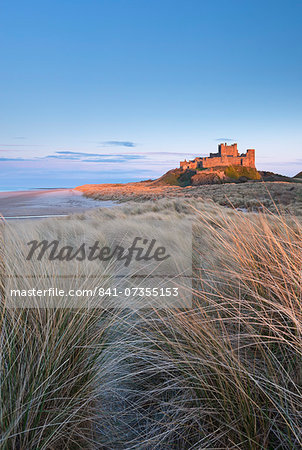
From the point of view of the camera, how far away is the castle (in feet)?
247

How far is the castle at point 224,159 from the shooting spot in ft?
247

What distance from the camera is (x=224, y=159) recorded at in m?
78.9

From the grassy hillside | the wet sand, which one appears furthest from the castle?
the wet sand

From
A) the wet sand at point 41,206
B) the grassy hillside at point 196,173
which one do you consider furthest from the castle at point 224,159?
the wet sand at point 41,206

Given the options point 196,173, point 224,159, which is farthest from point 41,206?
point 224,159

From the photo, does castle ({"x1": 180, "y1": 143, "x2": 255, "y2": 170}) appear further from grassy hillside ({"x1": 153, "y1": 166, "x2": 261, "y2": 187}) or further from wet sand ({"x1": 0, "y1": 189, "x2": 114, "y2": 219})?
wet sand ({"x1": 0, "y1": 189, "x2": 114, "y2": 219})

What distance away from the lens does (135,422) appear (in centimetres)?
136

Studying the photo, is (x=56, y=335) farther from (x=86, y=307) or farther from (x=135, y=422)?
(x=135, y=422)

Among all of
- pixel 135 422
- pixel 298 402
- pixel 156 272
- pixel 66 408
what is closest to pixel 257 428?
pixel 298 402

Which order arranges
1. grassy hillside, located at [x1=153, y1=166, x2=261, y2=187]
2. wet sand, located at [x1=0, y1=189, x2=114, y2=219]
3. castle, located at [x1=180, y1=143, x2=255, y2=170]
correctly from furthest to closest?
castle, located at [x1=180, y1=143, x2=255, y2=170], grassy hillside, located at [x1=153, y1=166, x2=261, y2=187], wet sand, located at [x1=0, y1=189, x2=114, y2=219]

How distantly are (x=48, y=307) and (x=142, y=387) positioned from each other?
644 millimetres

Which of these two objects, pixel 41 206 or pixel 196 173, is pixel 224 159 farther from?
pixel 41 206

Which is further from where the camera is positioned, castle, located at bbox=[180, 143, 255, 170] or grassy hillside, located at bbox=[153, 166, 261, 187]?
castle, located at bbox=[180, 143, 255, 170]

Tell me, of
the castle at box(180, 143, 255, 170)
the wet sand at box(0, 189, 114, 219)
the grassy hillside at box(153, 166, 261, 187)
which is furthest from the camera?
the castle at box(180, 143, 255, 170)
